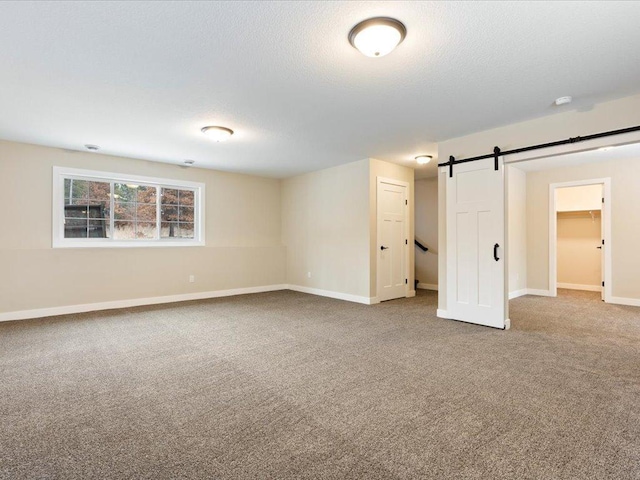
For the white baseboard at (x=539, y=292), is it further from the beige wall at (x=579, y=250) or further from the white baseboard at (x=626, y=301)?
the beige wall at (x=579, y=250)

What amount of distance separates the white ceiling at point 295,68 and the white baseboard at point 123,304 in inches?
95.6

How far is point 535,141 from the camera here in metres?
3.83

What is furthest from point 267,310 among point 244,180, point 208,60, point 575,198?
point 575,198

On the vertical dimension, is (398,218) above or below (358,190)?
below

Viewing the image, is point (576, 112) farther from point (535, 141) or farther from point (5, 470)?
point (5, 470)

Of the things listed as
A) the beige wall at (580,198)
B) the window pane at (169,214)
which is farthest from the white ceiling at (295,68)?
the beige wall at (580,198)

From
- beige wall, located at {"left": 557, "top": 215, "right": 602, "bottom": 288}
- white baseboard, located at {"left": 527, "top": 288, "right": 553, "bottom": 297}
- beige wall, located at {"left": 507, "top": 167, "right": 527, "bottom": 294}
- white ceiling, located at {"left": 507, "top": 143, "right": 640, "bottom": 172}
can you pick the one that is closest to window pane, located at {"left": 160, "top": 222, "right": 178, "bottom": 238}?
white ceiling, located at {"left": 507, "top": 143, "right": 640, "bottom": 172}

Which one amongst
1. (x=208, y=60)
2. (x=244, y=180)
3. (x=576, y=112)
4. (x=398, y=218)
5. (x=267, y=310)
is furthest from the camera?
(x=244, y=180)

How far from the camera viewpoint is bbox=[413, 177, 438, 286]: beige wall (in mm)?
7555

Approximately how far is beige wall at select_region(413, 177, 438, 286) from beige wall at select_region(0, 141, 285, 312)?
127 inches

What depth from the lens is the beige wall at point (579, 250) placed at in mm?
6992

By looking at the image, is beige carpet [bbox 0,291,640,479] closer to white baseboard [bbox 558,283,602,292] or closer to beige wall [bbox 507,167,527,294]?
beige wall [bbox 507,167,527,294]

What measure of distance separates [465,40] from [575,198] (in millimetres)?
6516

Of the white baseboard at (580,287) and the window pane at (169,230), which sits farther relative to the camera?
the white baseboard at (580,287)
